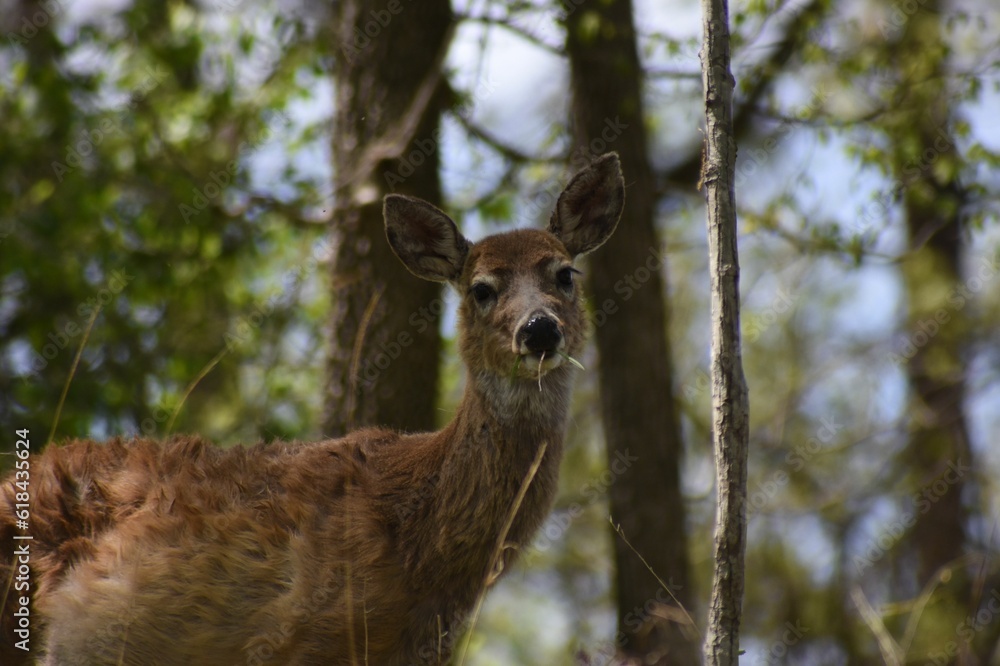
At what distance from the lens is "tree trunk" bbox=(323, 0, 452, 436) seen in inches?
309

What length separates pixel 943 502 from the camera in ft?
47.6

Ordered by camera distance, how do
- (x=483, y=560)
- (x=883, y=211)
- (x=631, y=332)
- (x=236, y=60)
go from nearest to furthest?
(x=483, y=560) < (x=883, y=211) < (x=631, y=332) < (x=236, y=60)

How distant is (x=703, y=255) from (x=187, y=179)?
8.09 m

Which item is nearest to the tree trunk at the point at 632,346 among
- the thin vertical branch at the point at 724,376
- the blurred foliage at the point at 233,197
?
the blurred foliage at the point at 233,197

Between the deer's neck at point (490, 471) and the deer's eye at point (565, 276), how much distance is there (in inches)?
21.2

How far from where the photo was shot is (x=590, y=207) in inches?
271

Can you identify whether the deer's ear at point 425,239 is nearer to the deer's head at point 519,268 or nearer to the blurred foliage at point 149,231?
the deer's head at point 519,268

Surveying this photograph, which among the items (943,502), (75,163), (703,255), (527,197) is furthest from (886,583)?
(75,163)

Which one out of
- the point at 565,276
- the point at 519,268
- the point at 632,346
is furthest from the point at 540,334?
the point at 632,346

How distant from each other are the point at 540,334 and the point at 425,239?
Answer: 52.2 inches

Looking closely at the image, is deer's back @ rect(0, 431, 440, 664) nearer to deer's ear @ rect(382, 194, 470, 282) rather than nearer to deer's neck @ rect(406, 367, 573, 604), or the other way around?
deer's neck @ rect(406, 367, 573, 604)

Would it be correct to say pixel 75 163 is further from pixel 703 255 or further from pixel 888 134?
pixel 703 255

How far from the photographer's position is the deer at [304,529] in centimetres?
542

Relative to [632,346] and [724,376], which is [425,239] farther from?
[632,346]
